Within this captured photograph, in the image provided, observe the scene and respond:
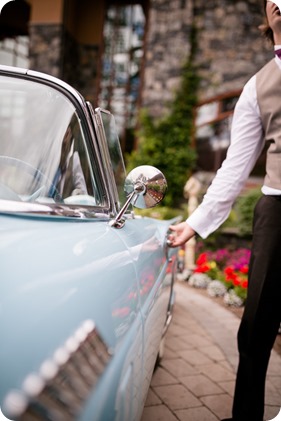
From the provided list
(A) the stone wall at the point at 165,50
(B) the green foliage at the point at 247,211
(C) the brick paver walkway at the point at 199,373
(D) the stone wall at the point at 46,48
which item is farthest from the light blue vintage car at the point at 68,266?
(D) the stone wall at the point at 46,48

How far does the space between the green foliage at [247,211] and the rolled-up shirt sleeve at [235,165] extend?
16.3ft

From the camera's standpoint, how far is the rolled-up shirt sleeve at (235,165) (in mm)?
1916

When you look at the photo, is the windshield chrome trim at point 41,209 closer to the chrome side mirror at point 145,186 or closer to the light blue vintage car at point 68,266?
the light blue vintage car at point 68,266

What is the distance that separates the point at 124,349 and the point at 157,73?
9.78m

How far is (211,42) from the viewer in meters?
9.98

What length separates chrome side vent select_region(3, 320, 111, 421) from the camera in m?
0.73

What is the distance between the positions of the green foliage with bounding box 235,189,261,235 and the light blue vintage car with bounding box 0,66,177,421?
506 centimetres

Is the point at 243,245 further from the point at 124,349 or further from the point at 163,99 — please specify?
the point at 124,349

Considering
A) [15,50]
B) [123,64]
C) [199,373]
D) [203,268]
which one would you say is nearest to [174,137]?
[123,64]

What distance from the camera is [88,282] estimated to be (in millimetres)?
994

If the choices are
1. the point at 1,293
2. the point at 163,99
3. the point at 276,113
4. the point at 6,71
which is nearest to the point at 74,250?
the point at 1,293

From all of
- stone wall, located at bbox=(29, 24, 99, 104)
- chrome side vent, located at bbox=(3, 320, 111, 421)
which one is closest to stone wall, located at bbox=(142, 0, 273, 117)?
stone wall, located at bbox=(29, 24, 99, 104)

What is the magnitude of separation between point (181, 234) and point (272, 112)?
28.3 inches

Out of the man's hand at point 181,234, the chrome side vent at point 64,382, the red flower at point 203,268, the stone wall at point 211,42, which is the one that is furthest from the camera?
the stone wall at point 211,42
